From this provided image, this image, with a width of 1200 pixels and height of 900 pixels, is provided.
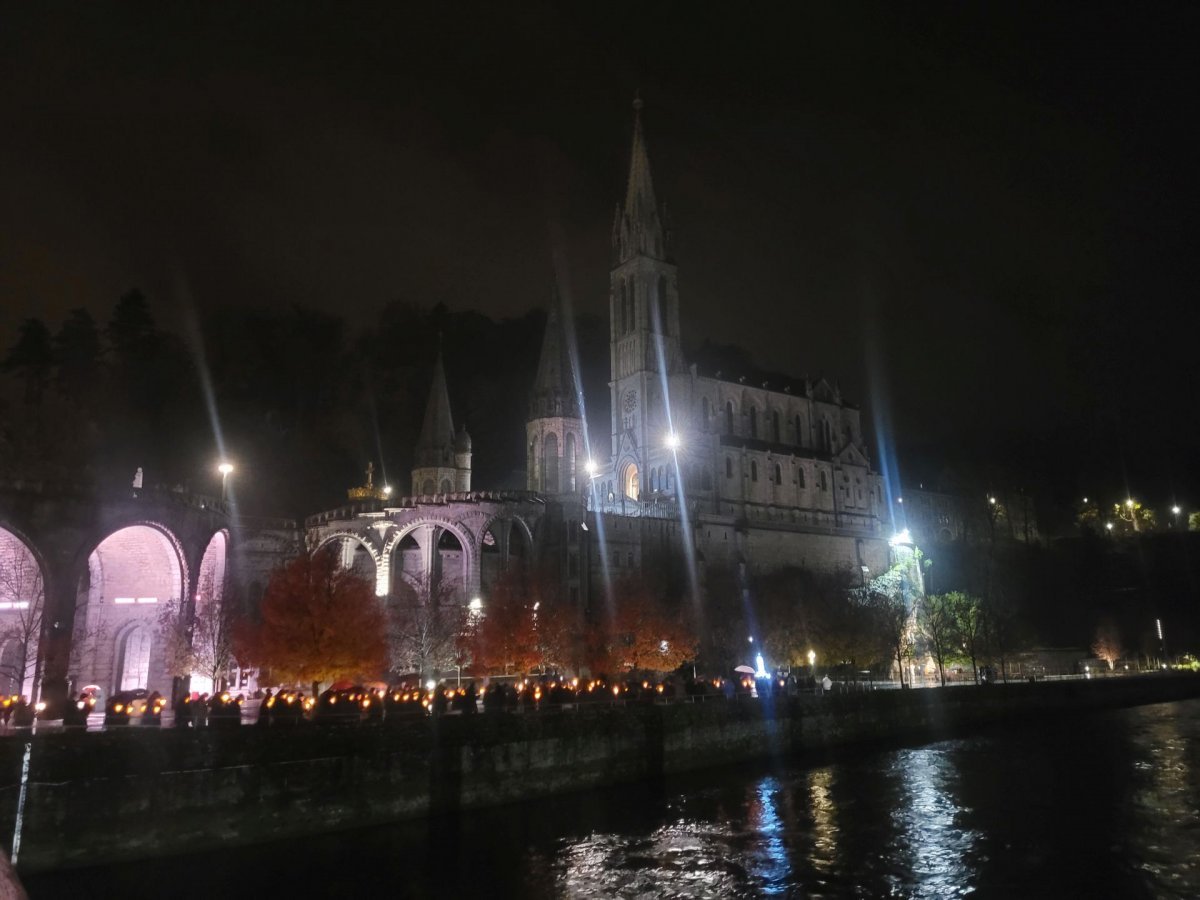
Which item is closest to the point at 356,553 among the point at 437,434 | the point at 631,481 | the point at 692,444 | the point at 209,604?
the point at 209,604

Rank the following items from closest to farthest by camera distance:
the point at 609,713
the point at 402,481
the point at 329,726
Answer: the point at 329,726 < the point at 609,713 < the point at 402,481

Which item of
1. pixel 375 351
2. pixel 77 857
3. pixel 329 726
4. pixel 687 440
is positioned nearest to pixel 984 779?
pixel 329 726

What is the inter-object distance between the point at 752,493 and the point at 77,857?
5872 centimetres

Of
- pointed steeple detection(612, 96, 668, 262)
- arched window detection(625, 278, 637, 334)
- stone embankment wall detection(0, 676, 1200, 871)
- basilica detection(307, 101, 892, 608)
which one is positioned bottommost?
stone embankment wall detection(0, 676, 1200, 871)

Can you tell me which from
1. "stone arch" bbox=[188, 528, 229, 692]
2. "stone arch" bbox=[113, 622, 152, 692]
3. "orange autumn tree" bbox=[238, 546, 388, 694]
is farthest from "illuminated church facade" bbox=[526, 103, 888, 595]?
"stone arch" bbox=[113, 622, 152, 692]

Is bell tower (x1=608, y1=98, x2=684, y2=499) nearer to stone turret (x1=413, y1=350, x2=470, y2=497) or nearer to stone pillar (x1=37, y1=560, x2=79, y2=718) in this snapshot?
stone turret (x1=413, y1=350, x2=470, y2=497)

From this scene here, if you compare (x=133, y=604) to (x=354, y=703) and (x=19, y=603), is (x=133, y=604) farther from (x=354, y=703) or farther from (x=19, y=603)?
(x=354, y=703)

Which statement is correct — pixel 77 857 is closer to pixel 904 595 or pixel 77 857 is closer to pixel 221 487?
pixel 221 487

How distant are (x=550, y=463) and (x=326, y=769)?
44046mm

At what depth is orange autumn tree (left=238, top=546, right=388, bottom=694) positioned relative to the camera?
120 feet

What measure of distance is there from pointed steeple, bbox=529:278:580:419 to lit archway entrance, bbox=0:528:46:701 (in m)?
37.0

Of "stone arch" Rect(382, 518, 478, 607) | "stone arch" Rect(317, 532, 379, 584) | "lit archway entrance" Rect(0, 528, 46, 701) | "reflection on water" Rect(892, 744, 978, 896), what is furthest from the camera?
"stone arch" Rect(317, 532, 379, 584)

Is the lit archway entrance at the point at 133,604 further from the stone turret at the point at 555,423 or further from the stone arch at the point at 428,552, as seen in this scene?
the stone turret at the point at 555,423

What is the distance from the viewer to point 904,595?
214 ft
